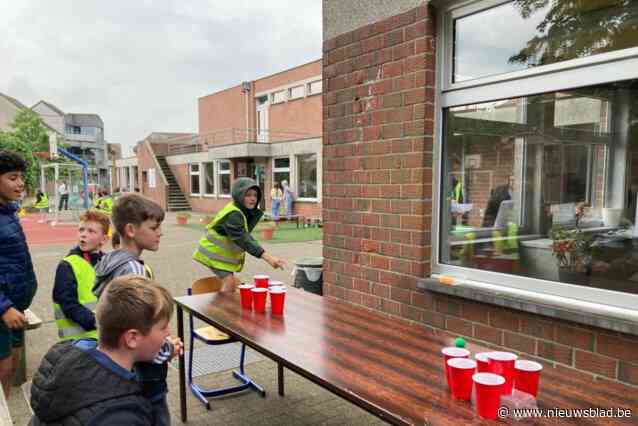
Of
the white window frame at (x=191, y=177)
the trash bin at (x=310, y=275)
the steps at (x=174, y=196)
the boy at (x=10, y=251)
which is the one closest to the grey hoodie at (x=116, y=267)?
the boy at (x=10, y=251)

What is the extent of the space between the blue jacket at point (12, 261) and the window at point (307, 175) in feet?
56.0

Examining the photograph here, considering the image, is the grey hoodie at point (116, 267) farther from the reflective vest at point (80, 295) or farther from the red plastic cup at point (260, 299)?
the red plastic cup at point (260, 299)

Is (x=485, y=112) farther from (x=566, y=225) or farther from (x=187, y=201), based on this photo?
(x=187, y=201)

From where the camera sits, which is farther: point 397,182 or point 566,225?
point 397,182

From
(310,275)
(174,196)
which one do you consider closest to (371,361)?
(310,275)

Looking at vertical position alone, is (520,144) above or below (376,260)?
above

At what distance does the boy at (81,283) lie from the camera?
262 centimetres

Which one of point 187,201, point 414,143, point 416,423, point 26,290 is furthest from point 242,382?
point 187,201

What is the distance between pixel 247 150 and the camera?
21859mm

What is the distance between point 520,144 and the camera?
2.93 meters

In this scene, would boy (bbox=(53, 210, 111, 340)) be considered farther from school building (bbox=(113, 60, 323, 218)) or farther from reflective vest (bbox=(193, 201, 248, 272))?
school building (bbox=(113, 60, 323, 218))

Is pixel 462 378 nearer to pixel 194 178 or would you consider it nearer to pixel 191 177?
pixel 194 178

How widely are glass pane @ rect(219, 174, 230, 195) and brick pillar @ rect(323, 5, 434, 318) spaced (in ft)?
72.2

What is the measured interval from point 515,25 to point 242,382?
334 centimetres
